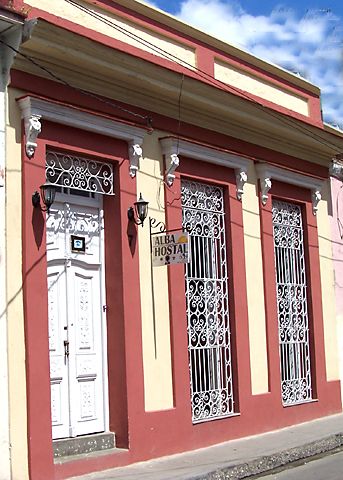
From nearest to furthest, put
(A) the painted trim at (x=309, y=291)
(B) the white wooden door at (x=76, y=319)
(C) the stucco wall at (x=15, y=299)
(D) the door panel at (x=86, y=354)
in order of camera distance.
A: (C) the stucco wall at (x=15, y=299)
(B) the white wooden door at (x=76, y=319)
(D) the door panel at (x=86, y=354)
(A) the painted trim at (x=309, y=291)

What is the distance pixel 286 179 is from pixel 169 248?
3423 millimetres

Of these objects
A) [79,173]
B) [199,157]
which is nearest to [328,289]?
[199,157]

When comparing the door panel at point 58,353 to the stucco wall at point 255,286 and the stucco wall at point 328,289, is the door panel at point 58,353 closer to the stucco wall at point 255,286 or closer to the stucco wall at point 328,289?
the stucco wall at point 255,286

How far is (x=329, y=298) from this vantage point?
490 inches

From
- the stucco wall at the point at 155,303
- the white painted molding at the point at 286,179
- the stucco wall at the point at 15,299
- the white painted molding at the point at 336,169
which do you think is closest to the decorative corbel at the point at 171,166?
the stucco wall at the point at 155,303

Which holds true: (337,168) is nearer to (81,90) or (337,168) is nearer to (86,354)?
(81,90)

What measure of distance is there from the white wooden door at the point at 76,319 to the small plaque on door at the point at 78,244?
0.02 m

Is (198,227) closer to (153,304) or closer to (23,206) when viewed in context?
(153,304)

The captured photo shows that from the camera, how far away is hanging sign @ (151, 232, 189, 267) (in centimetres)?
867

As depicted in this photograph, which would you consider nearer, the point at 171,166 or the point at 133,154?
the point at 133,154

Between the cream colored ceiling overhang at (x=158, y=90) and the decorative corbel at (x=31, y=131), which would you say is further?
the cream colored ceiling overhang at (x=158, y=90)

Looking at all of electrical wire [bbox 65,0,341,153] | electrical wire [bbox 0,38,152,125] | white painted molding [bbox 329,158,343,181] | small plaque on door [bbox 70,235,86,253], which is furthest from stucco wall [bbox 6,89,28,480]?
white painted molding [bbox 329,158,343,181]

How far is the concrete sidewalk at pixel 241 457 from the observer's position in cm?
782

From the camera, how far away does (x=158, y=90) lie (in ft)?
30.2
